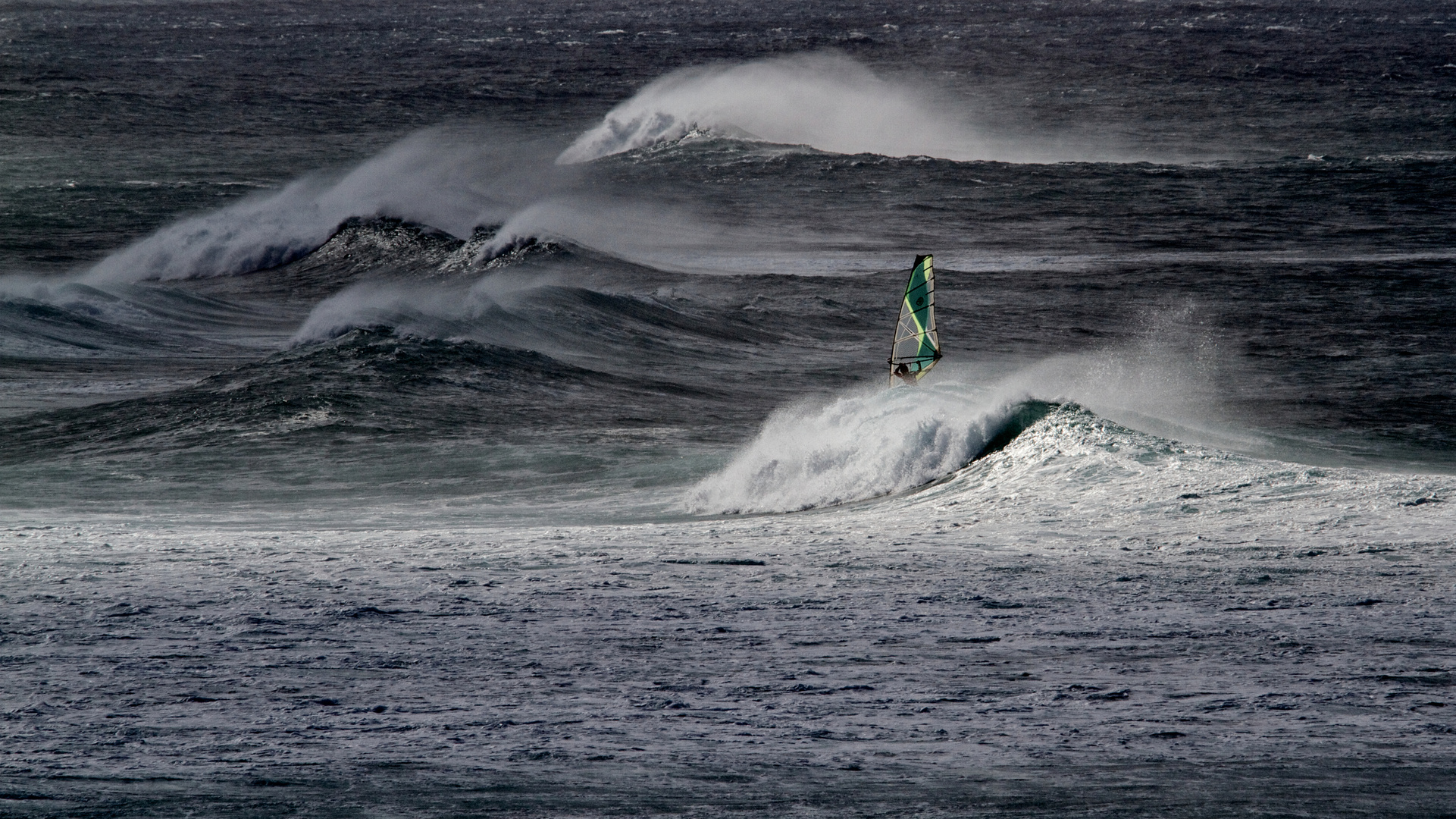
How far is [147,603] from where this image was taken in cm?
682

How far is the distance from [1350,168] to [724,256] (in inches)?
668

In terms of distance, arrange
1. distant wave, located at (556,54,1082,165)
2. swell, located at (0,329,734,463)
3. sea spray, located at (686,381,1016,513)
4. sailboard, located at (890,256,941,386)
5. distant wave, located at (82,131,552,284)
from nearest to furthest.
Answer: sea spray, located at (686,381,1016,513) → sailboard, located at (890,256,941,386) → swell, located at (0,329,734,463) → distant wave, located at (82,131,552,284) → distant wave, located at (556,54,1082,165)

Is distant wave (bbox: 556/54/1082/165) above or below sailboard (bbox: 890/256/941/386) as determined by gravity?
above

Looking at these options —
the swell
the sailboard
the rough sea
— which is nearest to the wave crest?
the rough sea

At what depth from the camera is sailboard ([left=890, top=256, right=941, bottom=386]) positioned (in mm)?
10609

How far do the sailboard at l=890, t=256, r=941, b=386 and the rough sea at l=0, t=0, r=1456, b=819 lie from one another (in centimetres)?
30

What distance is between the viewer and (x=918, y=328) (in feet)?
36.0

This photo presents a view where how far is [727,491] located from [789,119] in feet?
112

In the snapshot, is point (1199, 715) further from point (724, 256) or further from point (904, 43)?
point (904, 43)

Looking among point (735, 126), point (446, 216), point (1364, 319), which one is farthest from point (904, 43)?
point (1364, 319)

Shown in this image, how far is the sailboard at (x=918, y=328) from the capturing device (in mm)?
10609

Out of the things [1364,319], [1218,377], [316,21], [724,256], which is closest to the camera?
[1218,377]

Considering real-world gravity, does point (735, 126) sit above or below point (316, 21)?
below

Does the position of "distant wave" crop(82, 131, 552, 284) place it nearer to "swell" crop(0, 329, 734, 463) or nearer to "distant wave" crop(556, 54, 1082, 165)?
"distant wave" crop(556, 54, 1082, 165)
